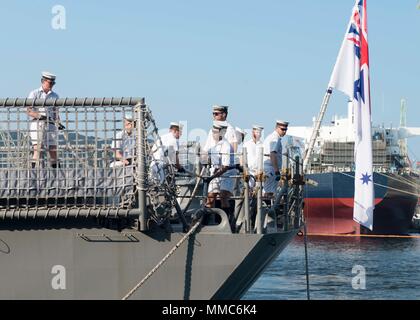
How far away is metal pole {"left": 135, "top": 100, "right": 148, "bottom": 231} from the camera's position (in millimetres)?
11305

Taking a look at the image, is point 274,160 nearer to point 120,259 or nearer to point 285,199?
point 285,199

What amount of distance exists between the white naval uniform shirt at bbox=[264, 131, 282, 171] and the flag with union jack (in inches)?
45.5

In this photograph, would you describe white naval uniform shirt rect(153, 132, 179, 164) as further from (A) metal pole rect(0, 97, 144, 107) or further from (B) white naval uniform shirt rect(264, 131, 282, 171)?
(B) white naval uniform shirt rect(264, 131, 282, 171)

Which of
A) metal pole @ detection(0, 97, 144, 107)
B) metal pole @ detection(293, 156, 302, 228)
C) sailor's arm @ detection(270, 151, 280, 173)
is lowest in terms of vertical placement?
metal pole @ detection(293, 156, 302, 228)

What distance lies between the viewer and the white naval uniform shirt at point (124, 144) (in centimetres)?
1160

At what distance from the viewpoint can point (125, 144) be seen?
11.8 m

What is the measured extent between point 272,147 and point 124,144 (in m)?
2.75

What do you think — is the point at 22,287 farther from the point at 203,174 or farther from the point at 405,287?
the point at 405,287

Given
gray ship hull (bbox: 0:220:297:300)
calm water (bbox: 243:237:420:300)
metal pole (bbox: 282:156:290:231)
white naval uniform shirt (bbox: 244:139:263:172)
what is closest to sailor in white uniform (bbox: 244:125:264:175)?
white naval uniform shirt (bbox: 244:139:263:172)

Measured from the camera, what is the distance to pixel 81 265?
11594 mm

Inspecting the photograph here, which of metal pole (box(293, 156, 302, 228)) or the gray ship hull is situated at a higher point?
metal pole (box(293, 156, 302, 228))

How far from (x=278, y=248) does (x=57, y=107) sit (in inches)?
145
